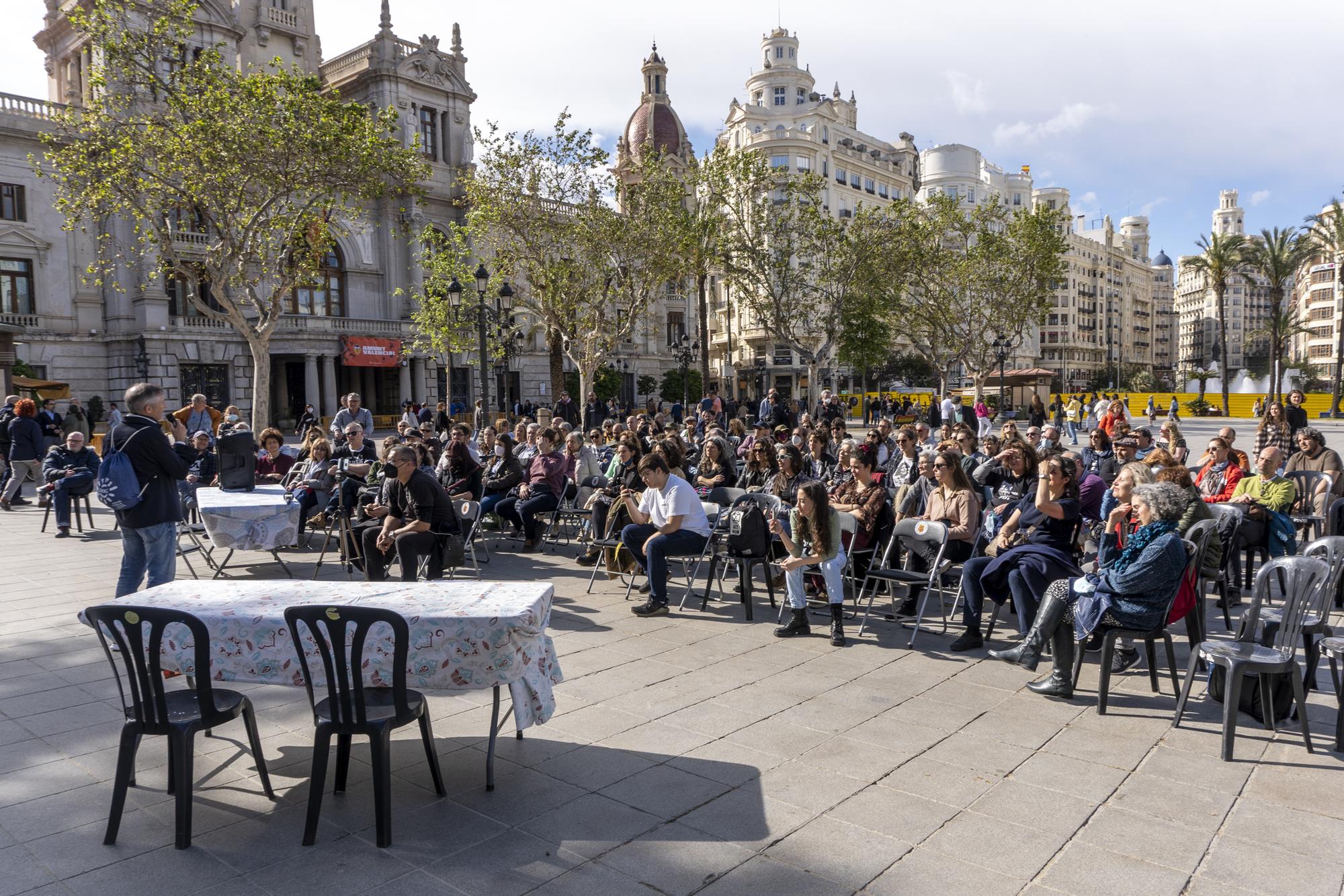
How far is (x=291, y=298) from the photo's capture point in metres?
40.2

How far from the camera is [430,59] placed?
44562mm

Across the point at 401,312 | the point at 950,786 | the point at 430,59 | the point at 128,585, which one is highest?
the point at 430,59

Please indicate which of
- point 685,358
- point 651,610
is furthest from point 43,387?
point 651,610

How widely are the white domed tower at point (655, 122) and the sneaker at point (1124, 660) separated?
59.6 meters

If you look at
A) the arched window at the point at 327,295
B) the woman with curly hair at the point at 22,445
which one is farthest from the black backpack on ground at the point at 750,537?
the arched window at the point at 327,295

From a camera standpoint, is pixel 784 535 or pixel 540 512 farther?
pixel 540 512

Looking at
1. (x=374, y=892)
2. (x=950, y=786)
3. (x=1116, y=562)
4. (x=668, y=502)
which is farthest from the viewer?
(x=668, y=502)

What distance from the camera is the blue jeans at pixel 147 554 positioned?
270 inches

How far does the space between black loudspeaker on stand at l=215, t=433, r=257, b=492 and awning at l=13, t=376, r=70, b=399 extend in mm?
20144

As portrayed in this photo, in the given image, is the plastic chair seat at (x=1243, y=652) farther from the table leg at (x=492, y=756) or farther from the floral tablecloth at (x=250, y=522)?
the floral tablecloth at (x=250, y=522)

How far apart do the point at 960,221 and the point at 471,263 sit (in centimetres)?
2147

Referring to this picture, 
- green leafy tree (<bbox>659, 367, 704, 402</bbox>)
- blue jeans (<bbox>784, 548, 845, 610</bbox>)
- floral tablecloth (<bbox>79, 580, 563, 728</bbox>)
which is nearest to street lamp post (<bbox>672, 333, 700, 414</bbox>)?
green leafy tree (<bbox>659, 367, 704, 402</bbox>)

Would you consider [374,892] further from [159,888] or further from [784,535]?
[784,535]

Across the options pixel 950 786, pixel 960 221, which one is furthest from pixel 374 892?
pixel 960 221
